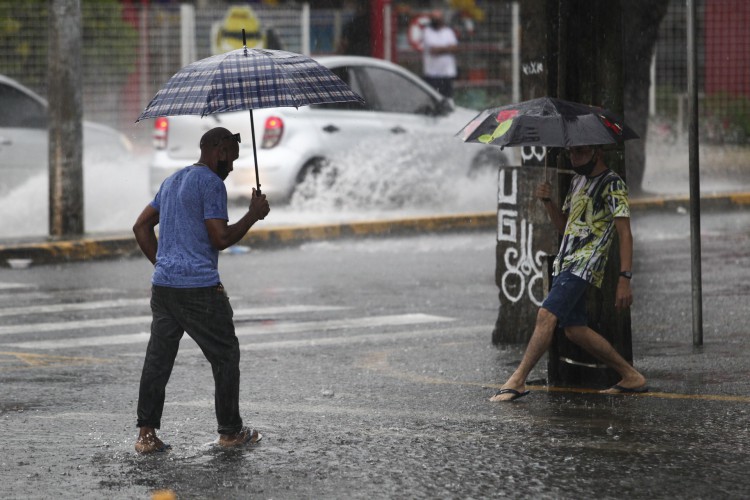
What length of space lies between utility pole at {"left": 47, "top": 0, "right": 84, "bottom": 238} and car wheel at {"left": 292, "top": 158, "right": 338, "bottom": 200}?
249 centimetres

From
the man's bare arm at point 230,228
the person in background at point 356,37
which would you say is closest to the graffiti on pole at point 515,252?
the man's bare arm at point 230,228

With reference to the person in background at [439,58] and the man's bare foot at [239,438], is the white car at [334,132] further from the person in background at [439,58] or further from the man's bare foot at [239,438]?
the man's bare foot at [239,438]

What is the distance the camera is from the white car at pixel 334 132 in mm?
16422

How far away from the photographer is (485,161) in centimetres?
1827

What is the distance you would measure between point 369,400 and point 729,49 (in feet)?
49.5

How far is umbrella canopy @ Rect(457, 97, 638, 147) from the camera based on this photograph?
763 centimetres

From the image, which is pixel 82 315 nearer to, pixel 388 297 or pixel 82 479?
pixel 388 297

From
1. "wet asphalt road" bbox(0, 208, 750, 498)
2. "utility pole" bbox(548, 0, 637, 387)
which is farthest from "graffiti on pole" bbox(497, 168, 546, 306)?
"utility pole" bbox(548, 0, 637, 387)

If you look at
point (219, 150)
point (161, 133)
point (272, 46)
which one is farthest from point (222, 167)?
point (272, 46)

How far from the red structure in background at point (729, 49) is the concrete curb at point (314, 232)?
3.44 m

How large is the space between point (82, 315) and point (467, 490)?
591 centimetres

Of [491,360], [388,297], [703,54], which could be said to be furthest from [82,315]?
[703,54]

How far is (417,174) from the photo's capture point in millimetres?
17703

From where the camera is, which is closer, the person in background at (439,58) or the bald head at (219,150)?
the bald head at (219,150)
